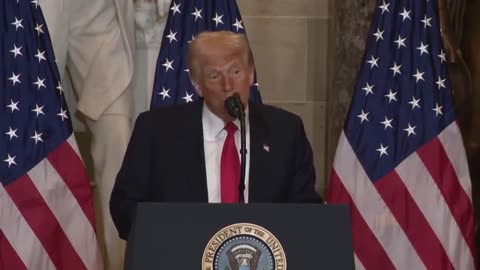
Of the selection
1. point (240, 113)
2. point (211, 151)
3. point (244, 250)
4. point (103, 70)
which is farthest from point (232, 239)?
point (103, 70)

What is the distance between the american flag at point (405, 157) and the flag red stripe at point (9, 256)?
4.84ft

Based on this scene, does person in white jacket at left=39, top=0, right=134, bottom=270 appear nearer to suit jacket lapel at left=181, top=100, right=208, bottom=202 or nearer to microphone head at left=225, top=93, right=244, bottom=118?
suit jacket lapel at left=181, top=100, right=208, bottom=202

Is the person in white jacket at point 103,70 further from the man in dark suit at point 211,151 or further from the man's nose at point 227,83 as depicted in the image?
the man's nose at point 227,83

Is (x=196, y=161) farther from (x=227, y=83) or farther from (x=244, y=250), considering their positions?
(x=244, y=250)

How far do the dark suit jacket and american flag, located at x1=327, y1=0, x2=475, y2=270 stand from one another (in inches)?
57.7

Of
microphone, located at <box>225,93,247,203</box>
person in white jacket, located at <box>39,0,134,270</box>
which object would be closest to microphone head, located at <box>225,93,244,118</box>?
microphone, located at <box>225,93,247,203</box>

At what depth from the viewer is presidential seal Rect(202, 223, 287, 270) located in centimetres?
274

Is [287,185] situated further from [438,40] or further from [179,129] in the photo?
[438,40]

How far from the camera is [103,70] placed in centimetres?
539

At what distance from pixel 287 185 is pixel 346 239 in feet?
2.68

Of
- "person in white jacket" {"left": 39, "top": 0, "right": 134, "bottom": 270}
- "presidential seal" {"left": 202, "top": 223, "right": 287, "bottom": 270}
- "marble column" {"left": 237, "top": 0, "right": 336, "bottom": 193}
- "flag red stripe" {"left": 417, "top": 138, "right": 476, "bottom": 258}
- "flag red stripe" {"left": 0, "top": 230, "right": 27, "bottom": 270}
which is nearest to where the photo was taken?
"presidential seal" {"left": 202, "top": 223, "right": 287, "bottom": 270}

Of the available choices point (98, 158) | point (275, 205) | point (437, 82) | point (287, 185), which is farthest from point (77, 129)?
point (275, 205)

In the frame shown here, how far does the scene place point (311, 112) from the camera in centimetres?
638

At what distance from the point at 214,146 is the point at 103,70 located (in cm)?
188
